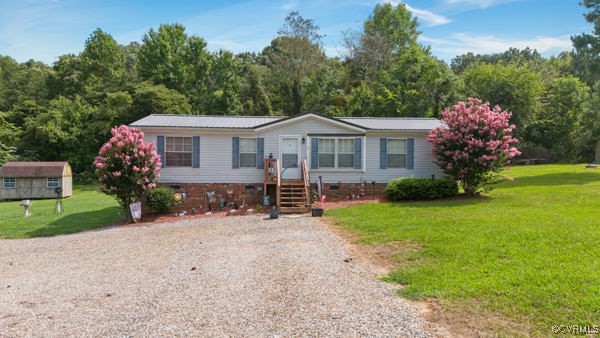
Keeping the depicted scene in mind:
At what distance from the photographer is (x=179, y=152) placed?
50.0ft

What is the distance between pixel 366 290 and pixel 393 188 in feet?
31.0

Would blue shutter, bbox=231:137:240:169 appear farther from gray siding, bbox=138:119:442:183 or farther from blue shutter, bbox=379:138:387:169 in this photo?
blue shutter, bbox=379:138:387:169

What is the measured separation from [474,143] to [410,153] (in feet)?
9.72

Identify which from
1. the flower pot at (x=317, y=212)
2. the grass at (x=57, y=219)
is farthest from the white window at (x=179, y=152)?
the flower pot at (x=317, y=212)

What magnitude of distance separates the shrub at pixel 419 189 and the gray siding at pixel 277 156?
1463 millimetres

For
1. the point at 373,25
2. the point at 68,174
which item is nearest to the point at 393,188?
the point at 68,174

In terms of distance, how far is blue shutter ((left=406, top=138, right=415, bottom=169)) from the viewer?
15.9m

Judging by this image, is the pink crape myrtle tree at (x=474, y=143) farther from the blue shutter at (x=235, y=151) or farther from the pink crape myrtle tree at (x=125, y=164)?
the pink crape myrtle tree at (x=125, y=164)

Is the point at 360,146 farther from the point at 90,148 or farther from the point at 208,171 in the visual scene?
the point at 90,148

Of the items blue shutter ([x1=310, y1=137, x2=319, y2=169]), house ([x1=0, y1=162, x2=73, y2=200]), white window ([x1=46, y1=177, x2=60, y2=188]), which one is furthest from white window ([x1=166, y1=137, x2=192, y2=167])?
white window ([x1=46, y1=177, x2=60, y2=188])

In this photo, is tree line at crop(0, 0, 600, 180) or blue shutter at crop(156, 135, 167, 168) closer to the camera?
blue shutter at crop(156, 135, 167, 168)

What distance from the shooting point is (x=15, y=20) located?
1443cm

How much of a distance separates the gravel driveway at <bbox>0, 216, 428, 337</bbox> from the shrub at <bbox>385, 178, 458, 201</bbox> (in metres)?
5.46

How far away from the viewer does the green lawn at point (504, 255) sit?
4.37 meters
